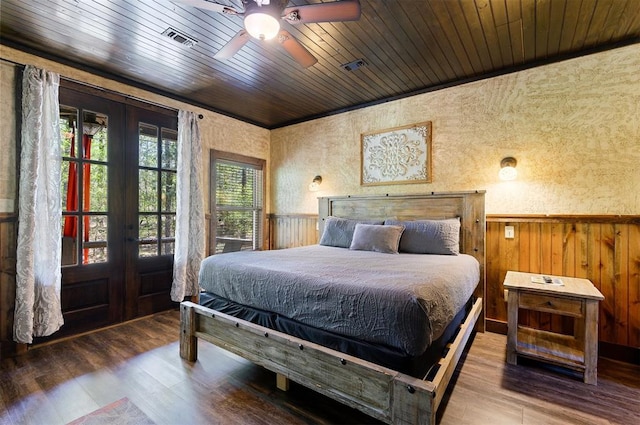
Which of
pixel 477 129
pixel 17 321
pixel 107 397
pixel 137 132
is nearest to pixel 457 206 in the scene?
pixel 477 129

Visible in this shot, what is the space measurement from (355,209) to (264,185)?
181 centimetres

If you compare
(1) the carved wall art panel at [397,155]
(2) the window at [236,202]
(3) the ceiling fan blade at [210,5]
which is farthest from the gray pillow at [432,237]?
(2) the window at [236,202]

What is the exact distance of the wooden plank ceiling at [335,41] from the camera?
2.15 m

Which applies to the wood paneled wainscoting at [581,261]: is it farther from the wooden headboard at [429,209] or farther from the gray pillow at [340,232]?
the gray pillow at [340,232]

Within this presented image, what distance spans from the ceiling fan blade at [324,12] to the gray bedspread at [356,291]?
1615mm

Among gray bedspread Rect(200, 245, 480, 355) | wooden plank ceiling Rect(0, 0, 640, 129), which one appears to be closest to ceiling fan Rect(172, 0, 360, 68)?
wooden plank ceiling Rect(0, 0, 640, 129)

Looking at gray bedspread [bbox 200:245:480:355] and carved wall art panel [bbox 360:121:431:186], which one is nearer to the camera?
gray bedspread [bbox 200:245:480:355]

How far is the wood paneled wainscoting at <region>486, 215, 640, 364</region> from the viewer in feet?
8.13

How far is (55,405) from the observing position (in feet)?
6.05

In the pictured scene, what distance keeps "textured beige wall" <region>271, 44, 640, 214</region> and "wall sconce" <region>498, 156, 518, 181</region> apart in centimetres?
7

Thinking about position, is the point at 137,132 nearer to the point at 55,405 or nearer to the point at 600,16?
the point at 55,405

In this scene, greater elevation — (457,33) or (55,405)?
(457,33)

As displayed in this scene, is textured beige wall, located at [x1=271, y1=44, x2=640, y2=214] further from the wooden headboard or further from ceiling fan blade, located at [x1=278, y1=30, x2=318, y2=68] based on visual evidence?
ceiling fan blade, located at [x1=278, y1=30, x2=318, y2=68]

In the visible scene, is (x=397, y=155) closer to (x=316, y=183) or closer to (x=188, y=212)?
(x=316, y=183)
